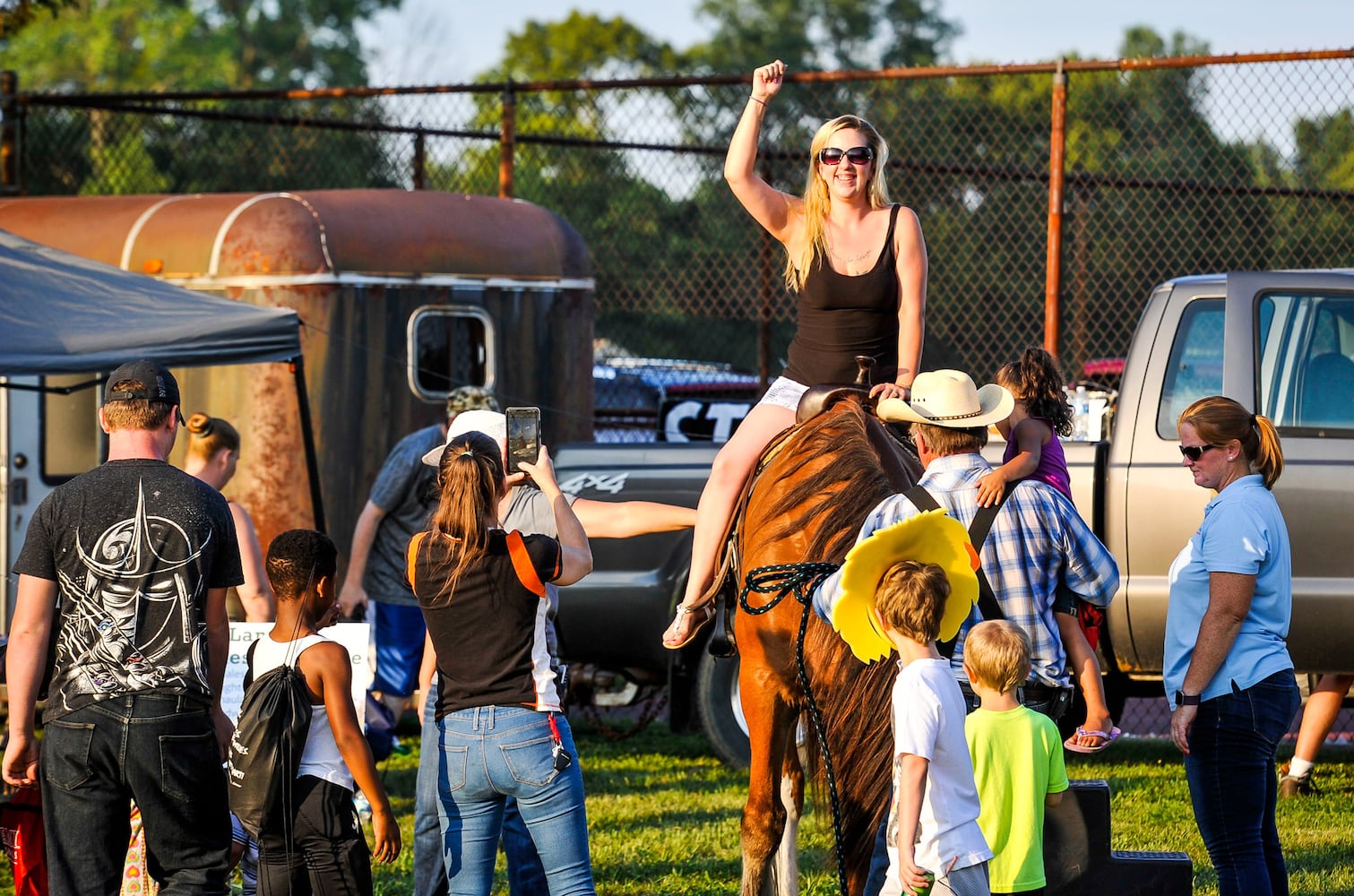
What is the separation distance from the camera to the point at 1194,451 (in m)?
4.14

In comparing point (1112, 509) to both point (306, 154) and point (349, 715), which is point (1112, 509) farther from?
point (306, 154)

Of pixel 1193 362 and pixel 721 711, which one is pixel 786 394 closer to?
pixel 1193 362

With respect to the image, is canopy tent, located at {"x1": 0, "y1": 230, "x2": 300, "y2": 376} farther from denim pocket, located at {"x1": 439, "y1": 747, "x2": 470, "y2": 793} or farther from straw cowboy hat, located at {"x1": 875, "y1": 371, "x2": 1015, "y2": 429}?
straw cowboy hat, located at {"x1": 875, "y1": 371, "x2": 1015, "y2": 429}

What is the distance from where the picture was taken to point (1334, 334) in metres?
6.33

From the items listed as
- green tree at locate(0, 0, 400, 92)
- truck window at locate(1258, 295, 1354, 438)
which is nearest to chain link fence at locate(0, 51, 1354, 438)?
truck window at locate(1258, 295, 1354, 438)

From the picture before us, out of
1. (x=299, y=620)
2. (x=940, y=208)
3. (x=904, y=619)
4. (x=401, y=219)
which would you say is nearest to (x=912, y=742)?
(x=904, y=619)

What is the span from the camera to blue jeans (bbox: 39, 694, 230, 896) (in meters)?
3.75

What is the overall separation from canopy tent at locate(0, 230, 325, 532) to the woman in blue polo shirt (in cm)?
425

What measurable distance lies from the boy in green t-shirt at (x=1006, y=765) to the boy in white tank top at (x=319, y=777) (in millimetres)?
1531

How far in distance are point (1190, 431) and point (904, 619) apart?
4.11 ft

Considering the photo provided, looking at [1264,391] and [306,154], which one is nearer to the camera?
[1264,391]

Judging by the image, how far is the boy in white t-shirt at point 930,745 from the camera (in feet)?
10.8

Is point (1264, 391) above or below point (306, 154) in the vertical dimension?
below

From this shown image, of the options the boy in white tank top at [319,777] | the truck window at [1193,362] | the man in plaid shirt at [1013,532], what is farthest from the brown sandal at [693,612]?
the truck window at [1193,362]
